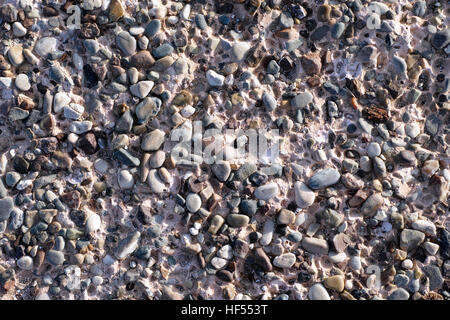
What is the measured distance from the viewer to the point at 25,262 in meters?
1.89

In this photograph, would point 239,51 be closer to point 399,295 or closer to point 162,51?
point 162,51

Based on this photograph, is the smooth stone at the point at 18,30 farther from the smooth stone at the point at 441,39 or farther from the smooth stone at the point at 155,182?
the smooth stone at the point at 441,39

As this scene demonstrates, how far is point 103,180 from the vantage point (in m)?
1.92

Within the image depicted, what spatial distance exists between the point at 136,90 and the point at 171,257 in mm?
664

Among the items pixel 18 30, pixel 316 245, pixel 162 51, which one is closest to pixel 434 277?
pixel 316 245

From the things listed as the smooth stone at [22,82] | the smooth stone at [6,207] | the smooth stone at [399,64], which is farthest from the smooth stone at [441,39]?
the smooth stone at [6,207]

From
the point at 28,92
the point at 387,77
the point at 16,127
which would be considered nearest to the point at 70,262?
the point at 16,127

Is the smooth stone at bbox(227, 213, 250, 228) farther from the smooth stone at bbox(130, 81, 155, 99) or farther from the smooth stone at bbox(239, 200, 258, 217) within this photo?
the smooth stone at bbox(130, 81, 155, 99)

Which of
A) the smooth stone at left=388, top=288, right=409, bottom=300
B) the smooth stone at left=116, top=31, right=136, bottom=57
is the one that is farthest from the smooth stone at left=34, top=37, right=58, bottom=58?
the smooth stone at left=388, top=288, right=409, bottom=300

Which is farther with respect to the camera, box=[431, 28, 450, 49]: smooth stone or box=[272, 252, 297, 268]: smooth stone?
box=[431, 28, 450, 49]: smooth stone

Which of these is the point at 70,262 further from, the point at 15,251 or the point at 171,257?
the point at 171,257

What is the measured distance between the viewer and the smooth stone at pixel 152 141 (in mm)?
1907

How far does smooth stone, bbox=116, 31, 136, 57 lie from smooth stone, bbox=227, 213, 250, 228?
0.76m

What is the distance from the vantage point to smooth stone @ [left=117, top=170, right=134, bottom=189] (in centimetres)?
190
